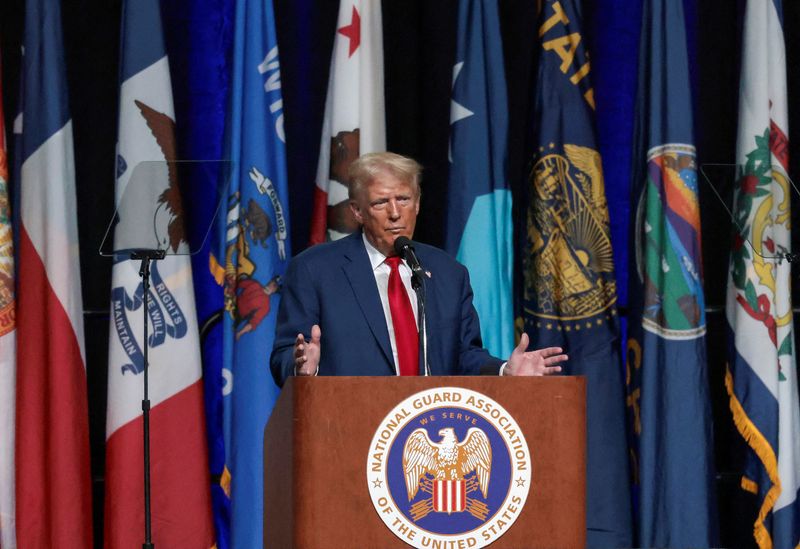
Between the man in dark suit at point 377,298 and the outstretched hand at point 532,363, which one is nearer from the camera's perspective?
the outstretched hand at point 532,363

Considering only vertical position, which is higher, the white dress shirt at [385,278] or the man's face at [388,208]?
the man's face at [388,208]

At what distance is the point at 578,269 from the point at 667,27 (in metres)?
1.01

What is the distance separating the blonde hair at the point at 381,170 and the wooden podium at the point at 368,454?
99 cm

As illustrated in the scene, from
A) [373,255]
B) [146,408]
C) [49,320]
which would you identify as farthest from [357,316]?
[49,320]

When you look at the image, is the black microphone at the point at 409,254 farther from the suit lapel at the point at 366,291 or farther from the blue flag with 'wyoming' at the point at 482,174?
the blue flag with 'wyoming' at the point at 482,174

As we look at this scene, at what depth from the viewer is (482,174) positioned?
14.3ft

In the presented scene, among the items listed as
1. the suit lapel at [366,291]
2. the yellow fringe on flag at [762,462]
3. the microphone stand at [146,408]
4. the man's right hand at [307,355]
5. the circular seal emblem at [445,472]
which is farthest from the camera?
the yellow fringe on flag at [762,462]

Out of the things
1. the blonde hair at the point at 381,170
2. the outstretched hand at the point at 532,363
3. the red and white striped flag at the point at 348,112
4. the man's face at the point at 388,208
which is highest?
the red and white striped flag at the point at 348,112

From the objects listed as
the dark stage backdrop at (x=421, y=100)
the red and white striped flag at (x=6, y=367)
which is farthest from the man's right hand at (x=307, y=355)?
the dark stage backdrop at (x=421, y=100)

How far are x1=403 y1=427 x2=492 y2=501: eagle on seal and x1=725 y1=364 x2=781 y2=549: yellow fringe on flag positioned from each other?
2.50 m

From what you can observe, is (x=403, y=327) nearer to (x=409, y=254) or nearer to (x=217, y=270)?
(x=409, y=254)

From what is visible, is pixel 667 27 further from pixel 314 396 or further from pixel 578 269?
→ pixel 314 396

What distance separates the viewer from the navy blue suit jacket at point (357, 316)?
9.32 ft

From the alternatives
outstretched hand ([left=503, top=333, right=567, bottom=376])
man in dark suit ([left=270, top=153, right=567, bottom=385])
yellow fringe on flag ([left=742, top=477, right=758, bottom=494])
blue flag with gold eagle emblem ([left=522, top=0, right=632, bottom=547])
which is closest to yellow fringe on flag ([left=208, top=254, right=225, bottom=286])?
blue flag with gold eagle emblem ([left=522, top=0, right=632, bottom=547])
